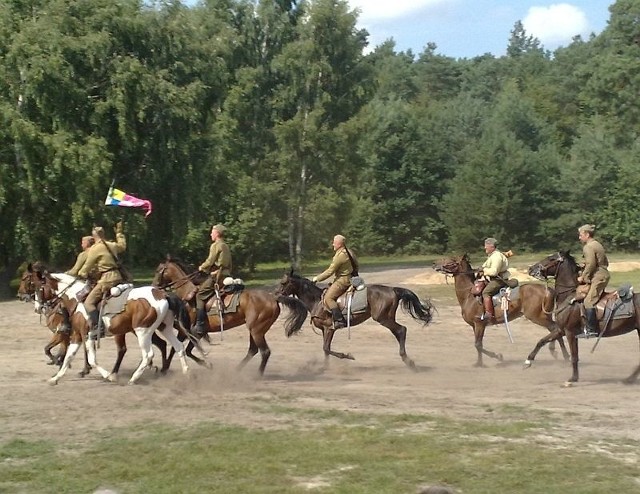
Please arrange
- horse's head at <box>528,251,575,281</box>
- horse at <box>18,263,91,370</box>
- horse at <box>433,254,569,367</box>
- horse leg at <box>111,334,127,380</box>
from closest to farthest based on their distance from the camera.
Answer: horse leg at <box>111,334,127,380</box> → horse at <box>18,263,91,370</box> → horse's head at <box>528,251,575,281</box> → horse at <box>433,254,569,367</box>

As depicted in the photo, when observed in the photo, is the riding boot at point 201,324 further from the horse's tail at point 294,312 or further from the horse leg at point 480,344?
the horse leg at point 480,344

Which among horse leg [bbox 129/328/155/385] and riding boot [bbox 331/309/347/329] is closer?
horse leg [bbox 129/328/155/385]

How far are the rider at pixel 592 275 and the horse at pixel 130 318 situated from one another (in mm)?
7086

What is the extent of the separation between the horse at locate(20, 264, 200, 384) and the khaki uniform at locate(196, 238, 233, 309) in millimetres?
956

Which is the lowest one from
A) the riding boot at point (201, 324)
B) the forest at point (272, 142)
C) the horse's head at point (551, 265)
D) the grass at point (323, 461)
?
the grass at point (323, 461)

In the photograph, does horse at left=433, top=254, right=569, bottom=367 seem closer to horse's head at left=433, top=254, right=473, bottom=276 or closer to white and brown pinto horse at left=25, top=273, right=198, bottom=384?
horse's head at left=433, top=254, right=473, bottom=276

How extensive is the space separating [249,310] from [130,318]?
2300mm

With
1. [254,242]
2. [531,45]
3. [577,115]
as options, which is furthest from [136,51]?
[531,45]

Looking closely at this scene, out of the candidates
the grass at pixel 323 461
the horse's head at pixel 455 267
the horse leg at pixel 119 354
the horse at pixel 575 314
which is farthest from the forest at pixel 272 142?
the grass at pixel 323 461

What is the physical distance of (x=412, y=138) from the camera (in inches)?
2810

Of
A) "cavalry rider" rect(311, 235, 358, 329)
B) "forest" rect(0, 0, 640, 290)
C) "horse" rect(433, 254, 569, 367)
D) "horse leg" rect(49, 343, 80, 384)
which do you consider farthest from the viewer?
"forest" rect(0, 0, 640, 290)

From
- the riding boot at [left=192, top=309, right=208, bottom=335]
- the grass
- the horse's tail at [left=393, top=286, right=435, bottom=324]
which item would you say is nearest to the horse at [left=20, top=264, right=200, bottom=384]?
the riding boot at [left=192, top=309, right=208, bottom=335]

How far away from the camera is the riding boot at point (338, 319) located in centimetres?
1841

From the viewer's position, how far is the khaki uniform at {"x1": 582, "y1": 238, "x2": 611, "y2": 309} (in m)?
16.8
